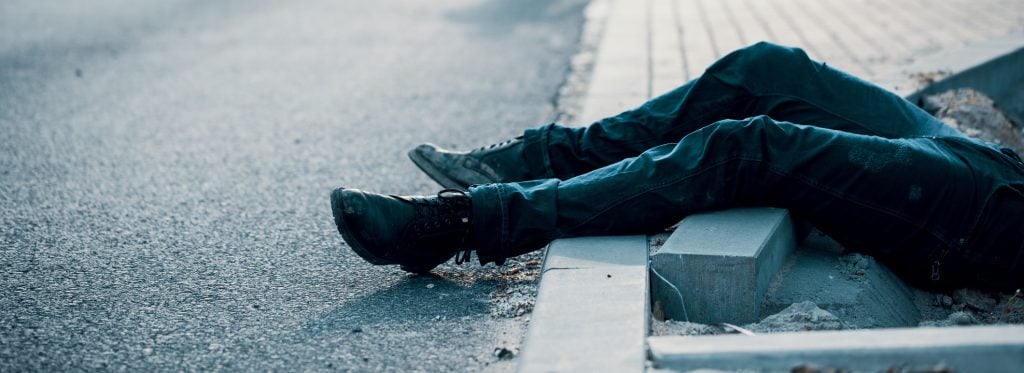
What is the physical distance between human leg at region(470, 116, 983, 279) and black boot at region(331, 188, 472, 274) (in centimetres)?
8

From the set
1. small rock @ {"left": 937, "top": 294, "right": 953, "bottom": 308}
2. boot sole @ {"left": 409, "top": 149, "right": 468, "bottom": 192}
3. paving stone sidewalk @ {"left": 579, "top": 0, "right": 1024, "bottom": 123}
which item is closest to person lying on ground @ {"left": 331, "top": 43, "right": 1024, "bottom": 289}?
small rock @ {"left": 937, "top": 294, "right": 953, "bottom": 308}

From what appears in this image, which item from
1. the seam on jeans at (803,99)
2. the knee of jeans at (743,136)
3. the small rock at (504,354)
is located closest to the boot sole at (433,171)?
the seam on jeans at (803,99)

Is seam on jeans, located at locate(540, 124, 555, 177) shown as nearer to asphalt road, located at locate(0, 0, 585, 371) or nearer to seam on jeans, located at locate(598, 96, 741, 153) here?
seam on jeans, located at locate(598, 96, 741, 153)

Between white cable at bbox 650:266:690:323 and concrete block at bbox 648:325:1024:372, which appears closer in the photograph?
concrete block at bbox 648:325:1024:372

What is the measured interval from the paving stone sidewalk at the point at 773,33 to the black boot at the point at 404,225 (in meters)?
2.16

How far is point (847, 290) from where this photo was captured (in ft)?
10.2

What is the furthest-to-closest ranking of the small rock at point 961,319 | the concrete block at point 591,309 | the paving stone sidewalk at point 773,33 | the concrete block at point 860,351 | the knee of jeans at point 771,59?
the paving stone sidewalk at point 773,33, the knee of jeans at point 771,59, the small rock at point 961,319, the concrete block at point 591,309, the concrete block at point 860,351

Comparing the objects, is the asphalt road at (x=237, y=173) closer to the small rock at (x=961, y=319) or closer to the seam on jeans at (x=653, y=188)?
the seam on jeans at (x=653, y=188)

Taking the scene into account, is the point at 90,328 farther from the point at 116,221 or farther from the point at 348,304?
the point at 116,221

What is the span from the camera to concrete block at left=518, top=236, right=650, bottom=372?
Result: 243 centimetres

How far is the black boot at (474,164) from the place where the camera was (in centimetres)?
385

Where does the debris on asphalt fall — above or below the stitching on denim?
below

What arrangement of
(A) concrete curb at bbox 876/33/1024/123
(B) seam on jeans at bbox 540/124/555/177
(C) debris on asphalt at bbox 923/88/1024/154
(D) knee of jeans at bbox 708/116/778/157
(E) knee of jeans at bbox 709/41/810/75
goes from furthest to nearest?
(A) concrete curb at bbox 876/33/1024/123
(C) debris on asphalt at bbox 923/88/1024/154
(B) seam on jeans at bbox 540/124/555/177
(E) knee of jeans at bbox 709/41/810/75
(D) knee of jeans at bbox 708/116/778/157

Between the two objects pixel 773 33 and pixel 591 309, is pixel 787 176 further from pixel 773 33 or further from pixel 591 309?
pixel 773 33
